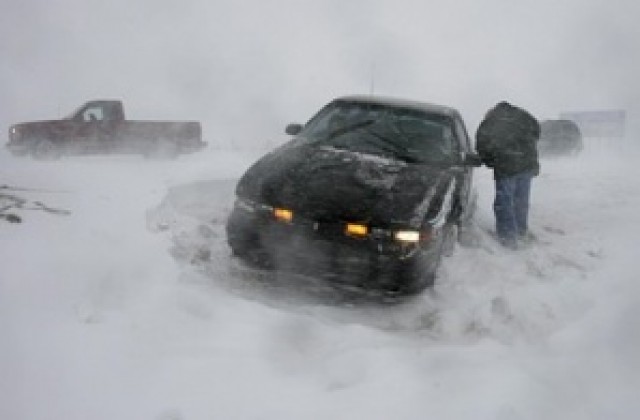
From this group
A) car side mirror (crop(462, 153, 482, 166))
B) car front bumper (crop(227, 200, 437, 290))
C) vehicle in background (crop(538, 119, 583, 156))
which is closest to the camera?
car front bumper (crop(227, 200, 437, 290))

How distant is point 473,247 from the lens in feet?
21.6

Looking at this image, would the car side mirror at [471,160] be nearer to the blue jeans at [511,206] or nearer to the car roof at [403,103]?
the car roof at [403,103]

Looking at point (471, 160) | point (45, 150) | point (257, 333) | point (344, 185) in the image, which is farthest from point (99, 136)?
point (257, 333)

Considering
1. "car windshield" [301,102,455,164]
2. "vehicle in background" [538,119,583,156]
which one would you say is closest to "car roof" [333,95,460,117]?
"car windshield" [301,102,455,164]

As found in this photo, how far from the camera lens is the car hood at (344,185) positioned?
4891 millimetres

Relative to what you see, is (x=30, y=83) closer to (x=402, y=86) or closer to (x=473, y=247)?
(x=402, y=86)

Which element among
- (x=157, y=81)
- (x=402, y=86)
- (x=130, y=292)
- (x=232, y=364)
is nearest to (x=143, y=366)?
(x=232, y=364)

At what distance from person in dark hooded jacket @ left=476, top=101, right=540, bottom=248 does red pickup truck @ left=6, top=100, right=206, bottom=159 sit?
25.8ft

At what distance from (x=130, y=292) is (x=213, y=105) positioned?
26.8 meters

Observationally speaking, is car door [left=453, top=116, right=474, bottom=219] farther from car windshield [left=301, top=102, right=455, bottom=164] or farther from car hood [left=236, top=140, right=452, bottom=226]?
car hood [left=236, top=140, right=452, bottom=226]

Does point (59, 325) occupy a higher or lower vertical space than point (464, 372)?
higher

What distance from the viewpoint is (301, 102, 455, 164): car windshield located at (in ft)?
20.0

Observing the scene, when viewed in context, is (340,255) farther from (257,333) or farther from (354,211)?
(257,333)

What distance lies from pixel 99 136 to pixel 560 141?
12531 millimetres
